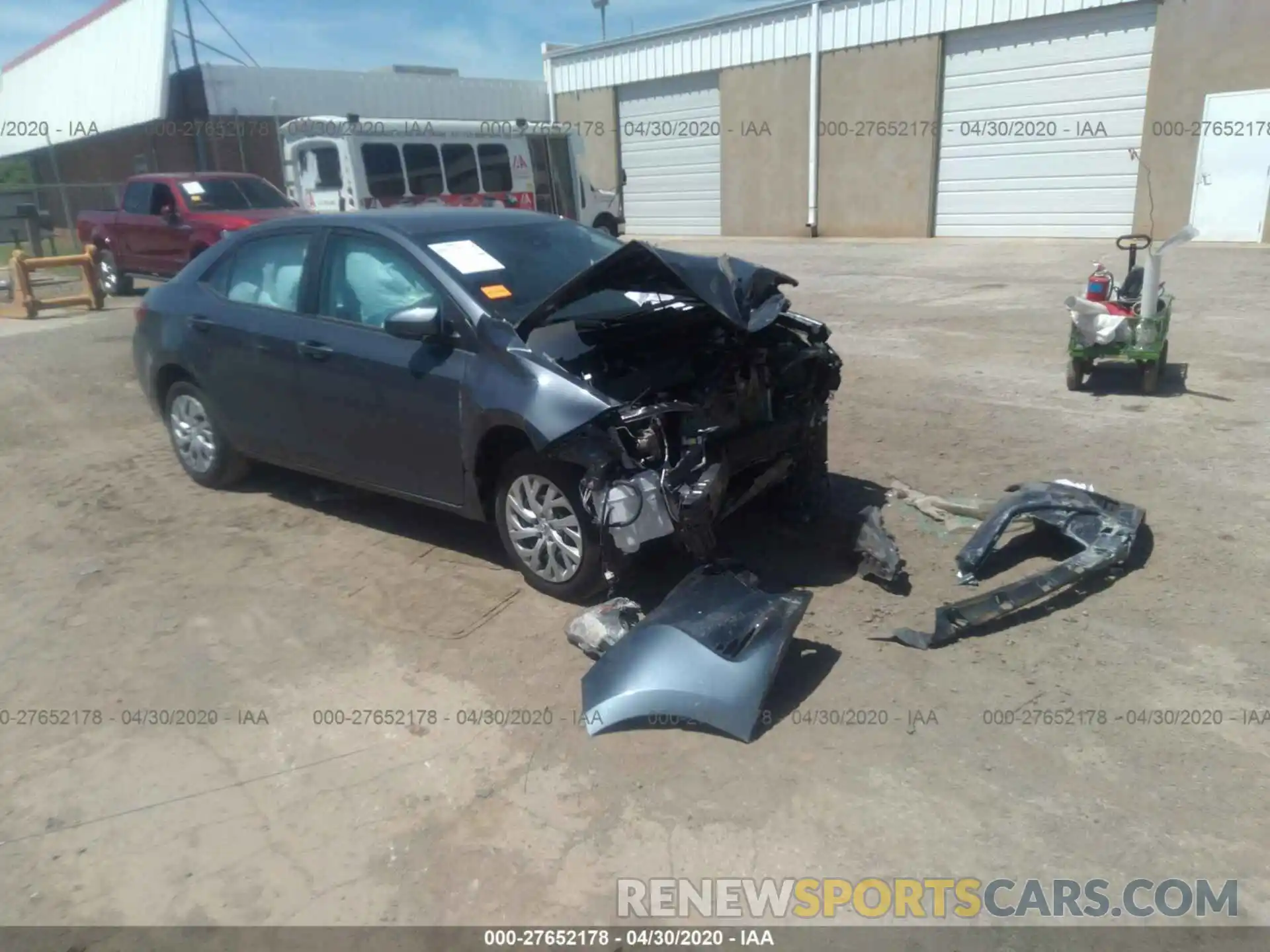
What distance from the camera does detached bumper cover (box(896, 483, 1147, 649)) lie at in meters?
4.11

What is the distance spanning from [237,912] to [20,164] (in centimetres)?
4726

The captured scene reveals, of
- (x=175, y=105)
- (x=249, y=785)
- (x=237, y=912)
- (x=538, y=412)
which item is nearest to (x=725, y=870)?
(x=237, y=912)

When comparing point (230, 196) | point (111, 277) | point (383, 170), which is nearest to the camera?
point (230, 196)

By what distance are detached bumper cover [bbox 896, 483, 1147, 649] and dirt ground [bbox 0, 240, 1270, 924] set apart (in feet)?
0.35

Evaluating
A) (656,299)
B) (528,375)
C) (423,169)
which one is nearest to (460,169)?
(423,169)

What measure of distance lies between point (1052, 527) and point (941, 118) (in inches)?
727

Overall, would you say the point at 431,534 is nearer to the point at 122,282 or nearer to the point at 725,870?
the point at 725,870

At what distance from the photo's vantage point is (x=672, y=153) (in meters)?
26.9

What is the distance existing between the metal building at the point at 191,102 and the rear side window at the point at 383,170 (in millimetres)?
9031

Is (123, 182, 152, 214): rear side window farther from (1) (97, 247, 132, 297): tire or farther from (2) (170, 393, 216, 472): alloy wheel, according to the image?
(2) (170, 393, 216, 472): alloy wheel

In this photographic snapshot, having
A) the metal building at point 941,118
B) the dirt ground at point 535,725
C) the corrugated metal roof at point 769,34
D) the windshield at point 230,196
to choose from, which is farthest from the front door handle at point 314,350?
the corrugated metal roof at point 769,34

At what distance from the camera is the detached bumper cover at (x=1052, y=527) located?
13.5ft

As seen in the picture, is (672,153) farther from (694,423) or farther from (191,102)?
(694,423)

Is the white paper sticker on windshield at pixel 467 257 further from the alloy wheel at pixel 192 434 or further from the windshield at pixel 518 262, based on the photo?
the alloy wheel at pixel 192 434
